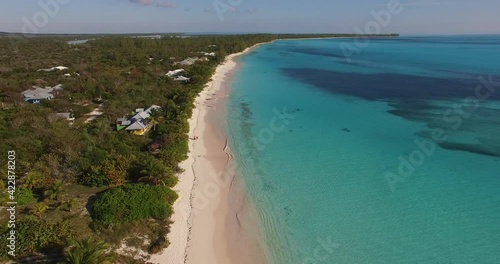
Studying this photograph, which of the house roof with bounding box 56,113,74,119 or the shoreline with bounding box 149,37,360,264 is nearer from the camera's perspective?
the shoreline with bounding box 149,37,360,264

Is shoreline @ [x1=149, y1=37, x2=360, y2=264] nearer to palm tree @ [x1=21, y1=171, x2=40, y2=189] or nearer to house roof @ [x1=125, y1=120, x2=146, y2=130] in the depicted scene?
house roof @ [x1=125, y1=120, x2=146, y2=130]

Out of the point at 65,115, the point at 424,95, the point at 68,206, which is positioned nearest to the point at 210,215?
the point at 68,206

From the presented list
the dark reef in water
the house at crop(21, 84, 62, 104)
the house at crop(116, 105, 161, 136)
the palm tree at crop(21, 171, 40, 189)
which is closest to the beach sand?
the house at crop(116, 105, 161, 136)

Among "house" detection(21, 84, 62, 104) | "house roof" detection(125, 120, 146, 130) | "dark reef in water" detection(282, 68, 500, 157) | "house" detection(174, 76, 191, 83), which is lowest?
"dark reef in water" detection(282, 68, 500, 157)

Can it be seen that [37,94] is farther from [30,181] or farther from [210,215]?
[210,215]

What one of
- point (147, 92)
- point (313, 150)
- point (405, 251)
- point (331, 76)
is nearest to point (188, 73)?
point (147, 92)

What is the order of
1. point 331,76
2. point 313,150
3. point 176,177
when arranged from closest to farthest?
point 176,177 → point 313,150 → point 331,76

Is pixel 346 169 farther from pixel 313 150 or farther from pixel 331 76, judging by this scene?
pixel 331 76
